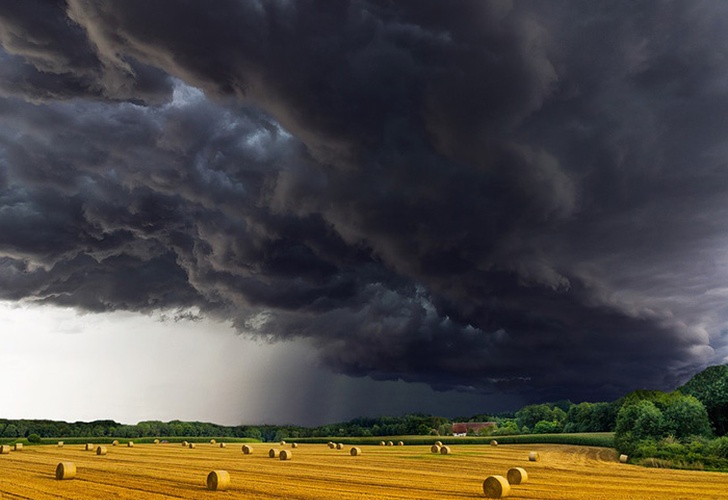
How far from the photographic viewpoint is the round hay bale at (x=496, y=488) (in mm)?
24953

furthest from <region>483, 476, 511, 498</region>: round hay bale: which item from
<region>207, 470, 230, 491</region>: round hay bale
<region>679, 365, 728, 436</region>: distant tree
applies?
<region>679, 365, 728, 436</region>: distant tree

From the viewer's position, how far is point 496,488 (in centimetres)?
2519

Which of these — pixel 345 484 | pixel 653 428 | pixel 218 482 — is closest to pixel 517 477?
pixel 345 484

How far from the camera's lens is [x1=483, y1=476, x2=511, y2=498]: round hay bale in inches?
982

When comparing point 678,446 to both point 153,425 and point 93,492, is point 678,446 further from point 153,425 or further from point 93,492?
point 153,425

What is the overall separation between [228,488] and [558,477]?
66.1ft

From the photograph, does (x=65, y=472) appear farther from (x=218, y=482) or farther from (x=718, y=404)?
(x=718, y=404)

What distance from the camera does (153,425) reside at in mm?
166500

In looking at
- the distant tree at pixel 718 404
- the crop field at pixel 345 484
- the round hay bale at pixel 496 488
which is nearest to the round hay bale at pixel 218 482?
the crop field at pixel 345 484

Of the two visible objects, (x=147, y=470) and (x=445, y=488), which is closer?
(x=445, y=488)

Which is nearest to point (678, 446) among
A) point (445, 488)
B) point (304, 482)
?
point (445, 488)

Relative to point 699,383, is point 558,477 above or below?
below

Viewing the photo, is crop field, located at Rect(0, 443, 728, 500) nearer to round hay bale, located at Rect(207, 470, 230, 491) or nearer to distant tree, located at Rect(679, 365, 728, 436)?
round hay bale, located at Rect(207, 470, 230, 491)

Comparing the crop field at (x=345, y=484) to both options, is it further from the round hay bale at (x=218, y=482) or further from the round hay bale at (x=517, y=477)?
the round hay bale at (x=517, y=477)
